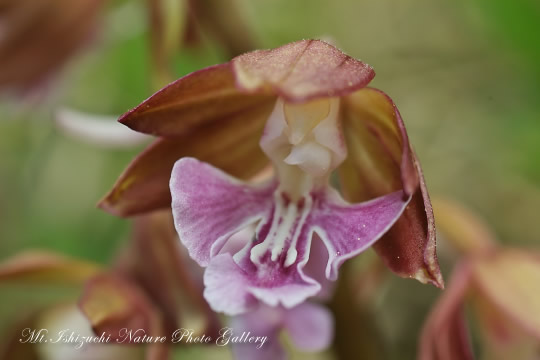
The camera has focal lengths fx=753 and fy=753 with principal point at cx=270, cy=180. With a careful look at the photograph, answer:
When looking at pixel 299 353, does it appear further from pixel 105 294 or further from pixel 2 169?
pixel 105 294

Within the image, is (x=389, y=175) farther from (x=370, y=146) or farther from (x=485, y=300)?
(x=485, y=300)

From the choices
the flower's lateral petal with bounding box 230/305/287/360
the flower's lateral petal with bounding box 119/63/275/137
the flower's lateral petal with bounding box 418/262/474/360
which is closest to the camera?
the flower's lateral petal with bounding box 119/63/275/137

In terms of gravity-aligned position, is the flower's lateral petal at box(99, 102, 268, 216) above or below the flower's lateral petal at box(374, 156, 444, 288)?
above

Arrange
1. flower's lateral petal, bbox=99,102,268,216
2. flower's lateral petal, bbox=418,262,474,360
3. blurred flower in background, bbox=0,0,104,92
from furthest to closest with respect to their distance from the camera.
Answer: blurred flower in background, bbox=0,0,104,92, flower's lateral petal, bbox=418,262,474,360, flower's lateral petal, bbox=99,102,268,216

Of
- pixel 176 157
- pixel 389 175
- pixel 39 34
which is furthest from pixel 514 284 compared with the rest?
pixel 39 34

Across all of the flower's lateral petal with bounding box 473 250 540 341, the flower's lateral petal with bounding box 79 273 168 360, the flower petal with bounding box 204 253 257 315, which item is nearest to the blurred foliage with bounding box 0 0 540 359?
the flower's lateral petal with bounding box 473 250 540 341

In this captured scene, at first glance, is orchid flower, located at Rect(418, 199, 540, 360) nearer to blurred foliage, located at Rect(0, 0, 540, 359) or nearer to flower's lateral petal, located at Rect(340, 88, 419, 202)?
flower's lateral petal, located at Rect(340, 88, 419, 202)

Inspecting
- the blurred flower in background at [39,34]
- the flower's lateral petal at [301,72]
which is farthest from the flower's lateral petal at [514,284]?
the blurred flower in background at [39,34]
